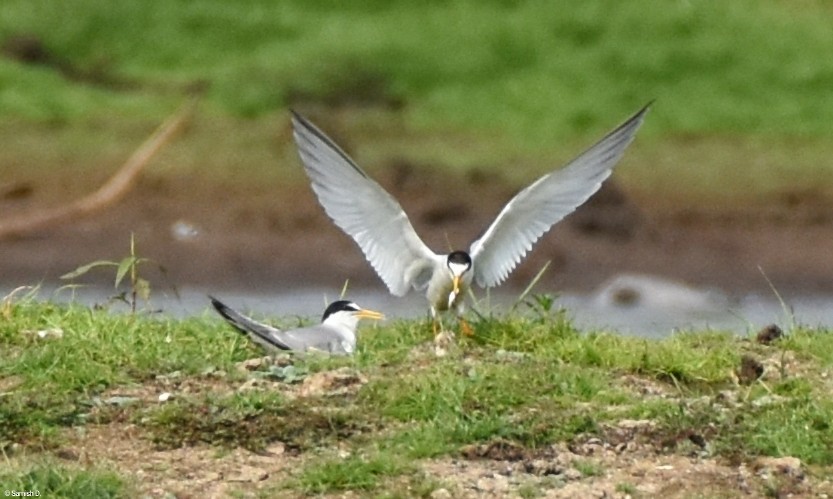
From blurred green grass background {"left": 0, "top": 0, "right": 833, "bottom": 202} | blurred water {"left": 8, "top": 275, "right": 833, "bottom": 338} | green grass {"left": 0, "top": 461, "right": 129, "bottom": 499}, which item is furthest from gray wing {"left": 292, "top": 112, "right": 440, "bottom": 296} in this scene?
blurred green grass background {"left": 0, "top": 0, "right": 833, "bottom": 202}

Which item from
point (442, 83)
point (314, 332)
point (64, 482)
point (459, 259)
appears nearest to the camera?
point (64, 482)

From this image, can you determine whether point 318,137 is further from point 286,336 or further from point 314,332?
point 286,336

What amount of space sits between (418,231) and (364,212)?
929 cm

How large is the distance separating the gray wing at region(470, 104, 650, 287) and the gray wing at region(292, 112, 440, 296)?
0.28 metres

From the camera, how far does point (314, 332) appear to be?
24.9ft

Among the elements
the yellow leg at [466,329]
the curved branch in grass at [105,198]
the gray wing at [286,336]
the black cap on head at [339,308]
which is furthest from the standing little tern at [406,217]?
the curved branch in grass at [105,198]

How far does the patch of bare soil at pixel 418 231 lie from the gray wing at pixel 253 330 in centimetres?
929

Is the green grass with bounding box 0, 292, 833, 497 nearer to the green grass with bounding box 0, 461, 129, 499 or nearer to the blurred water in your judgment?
the green grass with bounding box 0, 461, 129, 499

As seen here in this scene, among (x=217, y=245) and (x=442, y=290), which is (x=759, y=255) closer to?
(x=217, y=245)

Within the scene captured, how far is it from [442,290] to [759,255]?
1023cm

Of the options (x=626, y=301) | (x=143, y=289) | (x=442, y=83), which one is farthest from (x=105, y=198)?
(x=442, y=83)

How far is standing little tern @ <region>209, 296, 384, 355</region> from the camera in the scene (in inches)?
280

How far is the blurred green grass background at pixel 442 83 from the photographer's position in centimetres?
1908

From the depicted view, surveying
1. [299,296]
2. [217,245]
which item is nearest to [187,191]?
[217,245]
